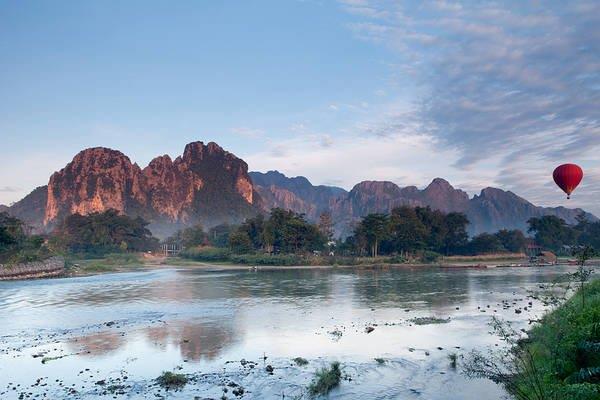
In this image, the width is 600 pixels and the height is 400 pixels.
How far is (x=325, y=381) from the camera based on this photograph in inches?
558

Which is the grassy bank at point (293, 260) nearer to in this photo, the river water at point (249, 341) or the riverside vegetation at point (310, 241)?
the riverside vegetation at point (310, 241)

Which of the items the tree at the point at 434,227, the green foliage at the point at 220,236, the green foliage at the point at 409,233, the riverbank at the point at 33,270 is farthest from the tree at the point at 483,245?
the riverbank at the point at 33,270

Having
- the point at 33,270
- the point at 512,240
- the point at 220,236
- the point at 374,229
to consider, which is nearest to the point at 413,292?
the point at 374,229

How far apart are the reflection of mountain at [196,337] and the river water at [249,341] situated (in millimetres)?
51

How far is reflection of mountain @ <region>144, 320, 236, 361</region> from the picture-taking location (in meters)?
19.1

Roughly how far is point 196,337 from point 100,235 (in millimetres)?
87292

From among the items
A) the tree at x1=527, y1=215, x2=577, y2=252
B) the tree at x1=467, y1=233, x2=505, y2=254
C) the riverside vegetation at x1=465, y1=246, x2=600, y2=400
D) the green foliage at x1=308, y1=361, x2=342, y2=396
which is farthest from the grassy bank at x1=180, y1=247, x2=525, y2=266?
the riverside vegetation at x1=465, y1=246, x2=600, y2=400

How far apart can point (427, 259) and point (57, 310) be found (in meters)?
59.3

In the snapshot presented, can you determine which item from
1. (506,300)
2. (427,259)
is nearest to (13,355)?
(506,300)

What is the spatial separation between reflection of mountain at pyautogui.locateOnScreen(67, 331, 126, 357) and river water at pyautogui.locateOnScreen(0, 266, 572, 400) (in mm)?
81

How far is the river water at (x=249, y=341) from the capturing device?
14375 millimetres

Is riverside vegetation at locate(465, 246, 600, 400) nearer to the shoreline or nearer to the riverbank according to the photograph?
the riverbank

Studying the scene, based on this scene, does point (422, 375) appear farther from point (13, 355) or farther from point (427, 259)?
point (427, 259)

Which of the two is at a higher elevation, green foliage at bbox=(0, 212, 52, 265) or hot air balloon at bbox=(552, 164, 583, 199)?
hot air balloon at bbox=(552, 164, 583, 199)
